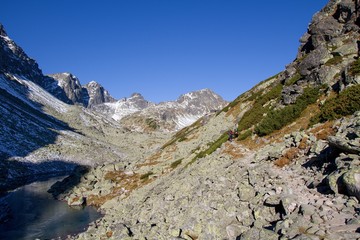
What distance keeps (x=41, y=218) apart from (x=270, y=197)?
3610 centimetres

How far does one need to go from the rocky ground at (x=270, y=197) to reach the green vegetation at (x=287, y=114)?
A: 3.76 metres

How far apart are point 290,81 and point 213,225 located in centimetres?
2824

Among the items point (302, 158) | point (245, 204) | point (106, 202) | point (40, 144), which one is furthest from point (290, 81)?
point (40, 144)

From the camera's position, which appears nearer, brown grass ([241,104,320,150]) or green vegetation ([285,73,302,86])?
brown grass ([241,104,320,150])

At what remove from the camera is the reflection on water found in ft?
120

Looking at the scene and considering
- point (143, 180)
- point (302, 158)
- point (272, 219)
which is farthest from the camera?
point (143, 180)

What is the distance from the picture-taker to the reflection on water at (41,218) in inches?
1435

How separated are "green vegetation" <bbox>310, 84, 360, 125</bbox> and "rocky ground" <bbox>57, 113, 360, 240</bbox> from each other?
2021 millimetres

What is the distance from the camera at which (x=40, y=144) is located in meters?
117

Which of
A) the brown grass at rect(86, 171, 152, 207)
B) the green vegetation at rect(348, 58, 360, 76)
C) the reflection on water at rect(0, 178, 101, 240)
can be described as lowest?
the reflection on water at rect(0, 178, 101, 240)

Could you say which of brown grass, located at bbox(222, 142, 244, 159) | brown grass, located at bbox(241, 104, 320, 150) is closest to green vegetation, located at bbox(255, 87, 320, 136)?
brown grass, located at bbox(241, 104, 320, 150)

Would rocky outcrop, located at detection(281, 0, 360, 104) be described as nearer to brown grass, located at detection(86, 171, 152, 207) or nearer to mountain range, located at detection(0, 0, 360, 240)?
mountain range, located at detection(0, 0, 360, 240)

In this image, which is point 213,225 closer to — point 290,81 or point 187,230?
point 187,230

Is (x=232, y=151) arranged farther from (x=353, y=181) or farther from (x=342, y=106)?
(x=353, y=181)
